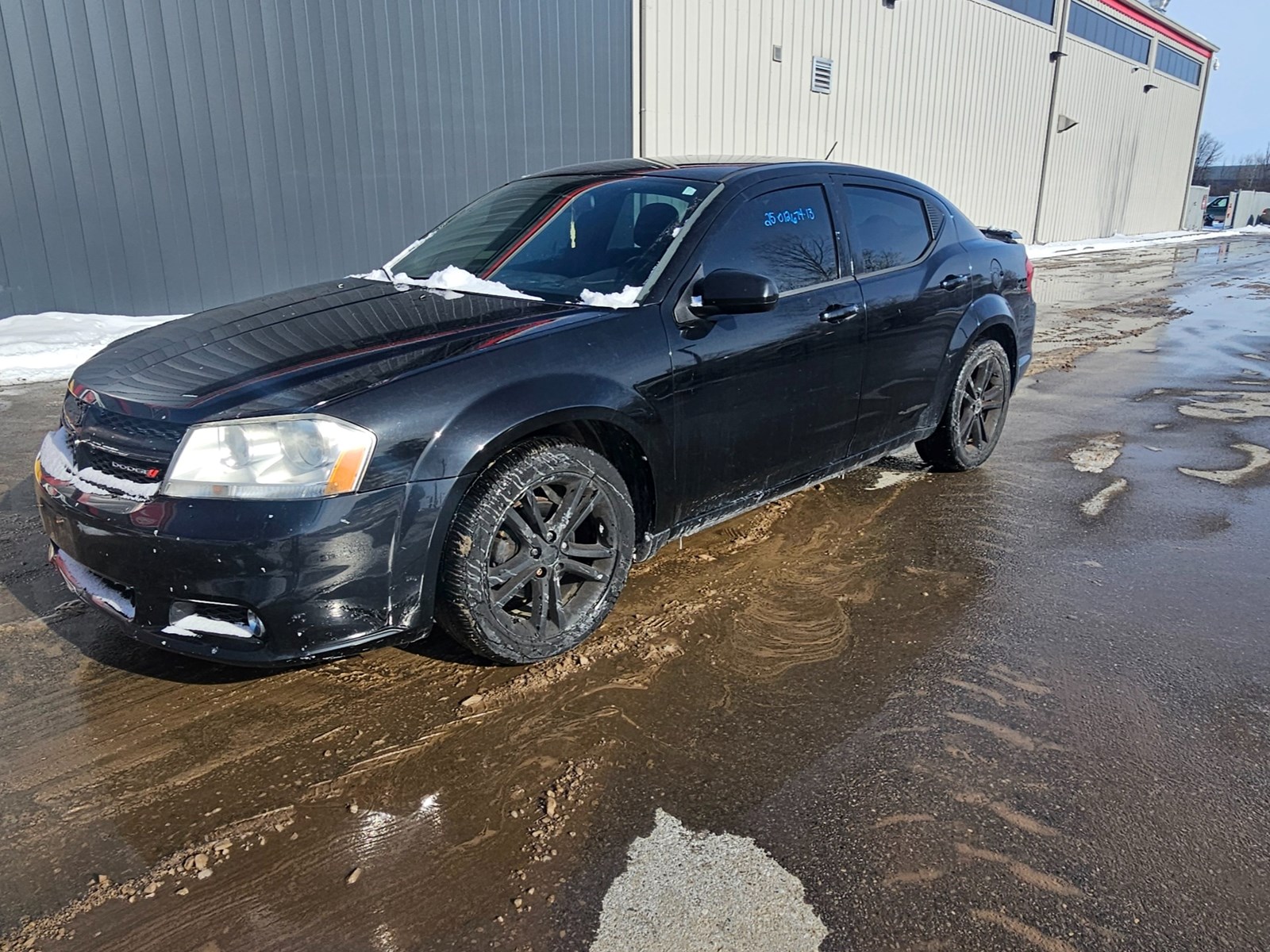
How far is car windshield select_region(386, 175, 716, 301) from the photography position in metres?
3.29

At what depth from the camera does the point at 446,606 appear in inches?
104

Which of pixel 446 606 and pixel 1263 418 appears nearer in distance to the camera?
pixel 446 606

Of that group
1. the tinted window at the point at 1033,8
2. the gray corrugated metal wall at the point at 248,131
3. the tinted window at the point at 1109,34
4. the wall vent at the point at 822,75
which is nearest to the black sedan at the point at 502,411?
the gray corrugated metal wall at the point at 248,131

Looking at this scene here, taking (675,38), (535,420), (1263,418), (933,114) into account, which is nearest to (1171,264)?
(933,114)

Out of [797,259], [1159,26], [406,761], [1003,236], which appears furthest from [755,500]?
[1159,26]

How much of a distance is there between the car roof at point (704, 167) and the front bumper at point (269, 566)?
1.93 m

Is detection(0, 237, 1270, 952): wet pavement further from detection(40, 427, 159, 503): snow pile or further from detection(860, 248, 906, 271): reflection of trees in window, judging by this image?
detection(860, 248, 906, 271): reflection of trees in window

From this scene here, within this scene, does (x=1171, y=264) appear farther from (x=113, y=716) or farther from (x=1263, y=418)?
(x=113, y=716)

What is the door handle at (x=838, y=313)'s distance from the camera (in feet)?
12.0

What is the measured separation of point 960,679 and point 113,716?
2.74 metres

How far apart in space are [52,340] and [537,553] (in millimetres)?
7613

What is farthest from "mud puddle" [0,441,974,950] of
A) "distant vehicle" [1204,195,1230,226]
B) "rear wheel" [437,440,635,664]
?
"distant vehicle" [1204,195,1230,226]

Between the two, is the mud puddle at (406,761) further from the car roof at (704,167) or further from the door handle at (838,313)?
the car roof at (704,167)

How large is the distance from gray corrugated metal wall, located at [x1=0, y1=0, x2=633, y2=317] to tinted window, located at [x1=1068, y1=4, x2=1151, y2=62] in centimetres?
2157
